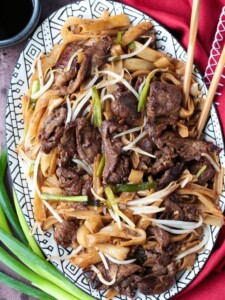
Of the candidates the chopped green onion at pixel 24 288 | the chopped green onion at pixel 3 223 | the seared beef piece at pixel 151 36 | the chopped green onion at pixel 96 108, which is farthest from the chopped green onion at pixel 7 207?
the seared beef piece at pixel 151 36

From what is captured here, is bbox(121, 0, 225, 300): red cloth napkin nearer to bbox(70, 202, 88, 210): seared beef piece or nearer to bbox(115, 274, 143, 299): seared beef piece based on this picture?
bbox(115, 274, 143, 299): seared beef piece

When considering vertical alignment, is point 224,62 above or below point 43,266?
above

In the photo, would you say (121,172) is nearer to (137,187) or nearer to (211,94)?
(137,187)

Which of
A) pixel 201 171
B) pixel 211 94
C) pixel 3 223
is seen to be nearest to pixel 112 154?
pixel 201 171

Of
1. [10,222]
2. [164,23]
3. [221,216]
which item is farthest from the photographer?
[10,222]

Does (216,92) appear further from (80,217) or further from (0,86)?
(0,86)

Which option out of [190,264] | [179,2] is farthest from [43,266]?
[179,2]

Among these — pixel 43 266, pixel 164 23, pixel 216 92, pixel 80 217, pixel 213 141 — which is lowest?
pixel 43 266

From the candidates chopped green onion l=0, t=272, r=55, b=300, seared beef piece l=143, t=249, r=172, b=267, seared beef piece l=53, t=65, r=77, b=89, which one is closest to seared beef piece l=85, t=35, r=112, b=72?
seared beef piece l=53, t=65, r=77, b=89
